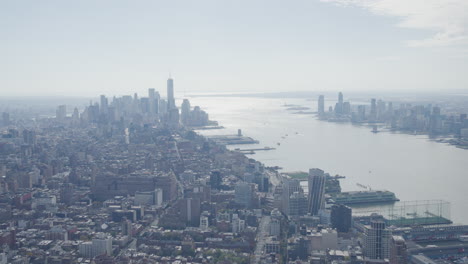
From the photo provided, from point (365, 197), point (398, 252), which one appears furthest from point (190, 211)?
point (398, 252)

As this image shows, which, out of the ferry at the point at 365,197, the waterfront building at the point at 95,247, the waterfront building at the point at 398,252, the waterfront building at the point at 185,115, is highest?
the waterfront building at the point at 185,115

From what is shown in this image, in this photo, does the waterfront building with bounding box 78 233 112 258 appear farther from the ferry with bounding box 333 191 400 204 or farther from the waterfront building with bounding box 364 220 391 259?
the ferry with bounding box 333 191 400 204

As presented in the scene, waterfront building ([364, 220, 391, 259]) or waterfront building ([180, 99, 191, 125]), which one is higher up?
waterfront building ([180, 99, 191, 125])

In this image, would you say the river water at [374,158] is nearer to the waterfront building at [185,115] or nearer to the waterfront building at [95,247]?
the waterfront building at [185,115]

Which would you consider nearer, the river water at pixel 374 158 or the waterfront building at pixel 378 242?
the waterfront building at pixel 378 242

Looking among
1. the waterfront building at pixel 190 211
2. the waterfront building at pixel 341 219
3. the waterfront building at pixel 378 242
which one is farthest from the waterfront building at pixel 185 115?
the waterfront building at pixel 378 242

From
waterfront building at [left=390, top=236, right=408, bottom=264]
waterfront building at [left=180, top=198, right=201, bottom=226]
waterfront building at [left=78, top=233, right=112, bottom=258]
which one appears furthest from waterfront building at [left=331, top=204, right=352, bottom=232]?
waterfront building at [left=78, top=233, right=112, bottom=258]
